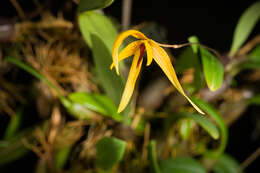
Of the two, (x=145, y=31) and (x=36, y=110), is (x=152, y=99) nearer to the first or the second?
(x=145, y=31)

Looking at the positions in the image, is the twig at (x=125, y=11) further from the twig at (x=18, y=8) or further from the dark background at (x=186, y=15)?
the twig at (x=18, y=8)

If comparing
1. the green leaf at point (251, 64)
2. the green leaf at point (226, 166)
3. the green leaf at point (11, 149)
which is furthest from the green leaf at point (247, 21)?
the green leaf at point (11, 149)

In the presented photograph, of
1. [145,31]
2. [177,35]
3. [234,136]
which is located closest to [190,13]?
[177,35]

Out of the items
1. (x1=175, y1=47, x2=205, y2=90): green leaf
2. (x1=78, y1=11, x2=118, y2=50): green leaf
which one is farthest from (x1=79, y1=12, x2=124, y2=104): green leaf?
(x1=175, y1=47, x2=205, y2=90): green leaf

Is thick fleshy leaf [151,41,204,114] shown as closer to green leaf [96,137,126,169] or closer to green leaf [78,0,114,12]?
green leaf [78,0,114,12]

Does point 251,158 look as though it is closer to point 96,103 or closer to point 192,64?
point 192,64

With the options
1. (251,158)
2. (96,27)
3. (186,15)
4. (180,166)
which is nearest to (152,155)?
(180,166)
